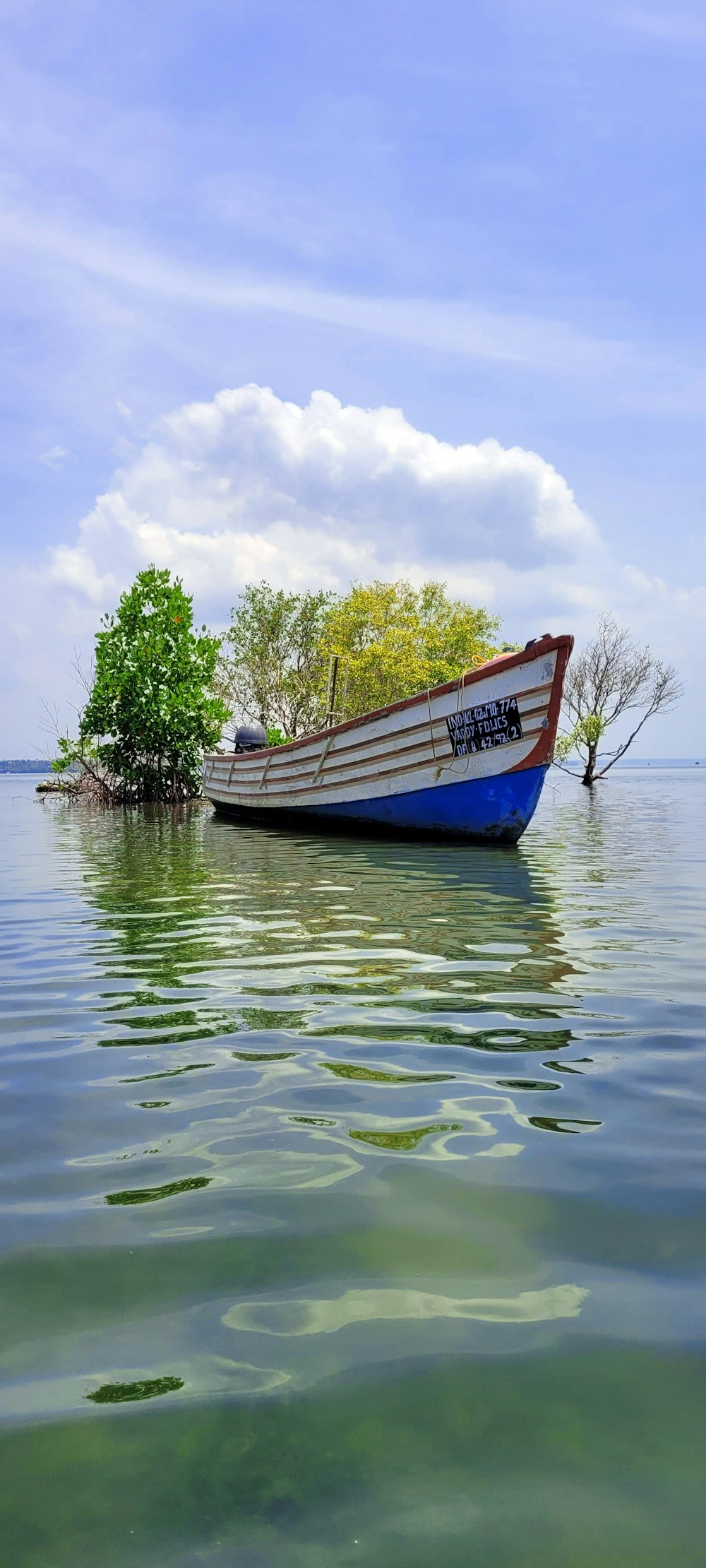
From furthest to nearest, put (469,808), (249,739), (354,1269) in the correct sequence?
(249,739) → (469,808) → (354,1269)

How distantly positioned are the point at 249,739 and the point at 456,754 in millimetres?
11578

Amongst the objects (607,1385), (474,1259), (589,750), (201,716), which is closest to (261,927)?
(474,1259)

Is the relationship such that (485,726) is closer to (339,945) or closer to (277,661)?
(339,945)

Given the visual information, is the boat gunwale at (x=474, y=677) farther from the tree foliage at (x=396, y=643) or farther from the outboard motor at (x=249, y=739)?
the tree foliage at (x=396, y=643)

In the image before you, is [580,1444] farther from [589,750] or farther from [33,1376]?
[589,750]

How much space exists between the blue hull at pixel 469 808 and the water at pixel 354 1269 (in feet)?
24.0

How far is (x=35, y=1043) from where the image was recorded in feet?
12.5

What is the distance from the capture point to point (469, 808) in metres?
12.9

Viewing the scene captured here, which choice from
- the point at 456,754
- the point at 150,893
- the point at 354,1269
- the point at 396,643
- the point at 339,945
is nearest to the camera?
the point at 354,1269

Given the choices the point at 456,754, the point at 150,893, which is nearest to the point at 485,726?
the point at 456,754

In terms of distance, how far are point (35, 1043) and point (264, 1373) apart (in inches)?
96.4

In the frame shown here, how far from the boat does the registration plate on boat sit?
0.04 ft

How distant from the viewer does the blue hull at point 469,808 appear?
40.3 ft

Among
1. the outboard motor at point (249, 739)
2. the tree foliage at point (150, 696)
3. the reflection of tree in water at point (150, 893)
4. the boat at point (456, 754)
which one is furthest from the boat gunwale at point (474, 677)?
the tree foliage at point (150, 696)
